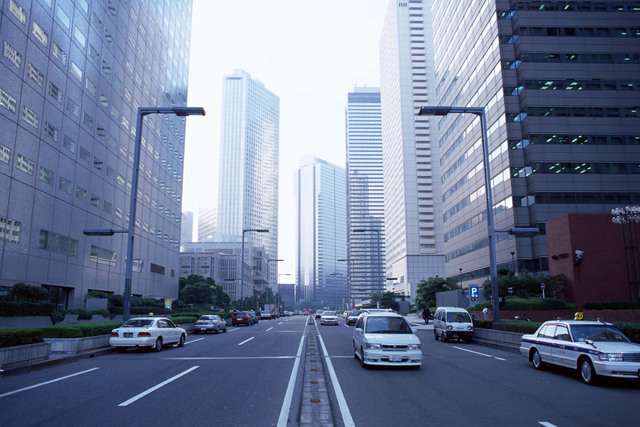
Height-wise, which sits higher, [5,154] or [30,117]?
[30,117]

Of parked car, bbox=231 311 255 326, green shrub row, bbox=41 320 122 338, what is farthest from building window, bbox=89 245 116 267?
green shrub row, bbox=41 320 122 338

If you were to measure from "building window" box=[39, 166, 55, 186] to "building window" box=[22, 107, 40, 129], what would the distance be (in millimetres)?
3324

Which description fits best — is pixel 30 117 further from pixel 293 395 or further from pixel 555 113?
pixel 555 113

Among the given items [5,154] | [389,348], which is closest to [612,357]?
[389,348]

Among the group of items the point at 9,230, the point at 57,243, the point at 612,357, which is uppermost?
the point at 9,230

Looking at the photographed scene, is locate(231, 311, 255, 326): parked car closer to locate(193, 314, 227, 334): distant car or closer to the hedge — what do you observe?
locate(193, 314, 227, 334): distant car

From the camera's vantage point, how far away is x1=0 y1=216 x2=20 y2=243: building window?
28.9 meters

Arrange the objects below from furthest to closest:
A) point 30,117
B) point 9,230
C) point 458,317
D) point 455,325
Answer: point 30,117 → point 9,230 → point 458,317 → point 455,325

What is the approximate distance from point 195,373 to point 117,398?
10.4 ft

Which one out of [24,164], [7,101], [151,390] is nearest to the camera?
[151,390]

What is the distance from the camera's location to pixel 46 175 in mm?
33938

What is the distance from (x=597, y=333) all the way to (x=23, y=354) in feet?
51.5

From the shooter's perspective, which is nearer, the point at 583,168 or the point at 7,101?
the point at 7,101

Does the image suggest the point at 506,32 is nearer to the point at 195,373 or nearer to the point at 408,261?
the point at 195,373
